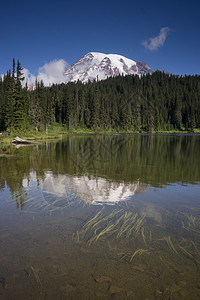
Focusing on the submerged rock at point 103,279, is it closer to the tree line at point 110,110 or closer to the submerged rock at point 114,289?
the submerged rock at point 114,289

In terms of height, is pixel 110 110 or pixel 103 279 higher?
pixel 110 110

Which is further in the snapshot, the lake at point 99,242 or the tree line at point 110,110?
the tree line at point 110,110

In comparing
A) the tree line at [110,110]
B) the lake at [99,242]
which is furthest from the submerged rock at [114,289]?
the tree line at [110,110]

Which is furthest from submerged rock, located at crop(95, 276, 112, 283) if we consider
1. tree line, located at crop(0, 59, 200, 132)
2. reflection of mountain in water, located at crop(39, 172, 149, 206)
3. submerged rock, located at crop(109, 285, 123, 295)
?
tree line, located at crop(0, 59, 200, 132)

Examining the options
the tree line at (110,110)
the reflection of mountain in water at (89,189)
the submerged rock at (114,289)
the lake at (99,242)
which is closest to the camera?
the submerged rock at (114,289)

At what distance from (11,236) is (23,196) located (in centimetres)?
392

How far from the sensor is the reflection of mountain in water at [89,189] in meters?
Result: 9.80

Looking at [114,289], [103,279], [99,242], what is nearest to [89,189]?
[99,242]

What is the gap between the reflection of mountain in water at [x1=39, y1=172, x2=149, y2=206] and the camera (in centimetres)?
980

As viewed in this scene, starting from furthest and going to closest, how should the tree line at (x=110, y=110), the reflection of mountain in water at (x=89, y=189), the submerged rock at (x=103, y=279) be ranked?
the tree line at (x=110, y=110), the reflection of mountain in water at (x=89, y=189), the submerged rock at (x=103, y=279)

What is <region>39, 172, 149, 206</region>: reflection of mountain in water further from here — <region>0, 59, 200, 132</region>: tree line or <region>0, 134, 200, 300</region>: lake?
<region>0, 59, 200, 132</region>: tree line

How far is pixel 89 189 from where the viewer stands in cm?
1123

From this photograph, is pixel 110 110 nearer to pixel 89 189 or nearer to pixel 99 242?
pixel 89 189

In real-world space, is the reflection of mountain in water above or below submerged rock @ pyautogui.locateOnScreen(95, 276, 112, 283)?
above
